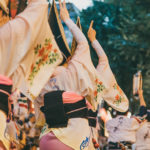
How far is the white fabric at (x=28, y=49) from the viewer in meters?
2.69

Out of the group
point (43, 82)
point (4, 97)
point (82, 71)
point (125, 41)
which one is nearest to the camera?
point (4, 97)

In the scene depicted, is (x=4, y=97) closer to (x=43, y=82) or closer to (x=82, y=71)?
(x=43, y=82)

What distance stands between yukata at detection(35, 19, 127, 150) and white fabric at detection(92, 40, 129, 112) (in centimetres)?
48

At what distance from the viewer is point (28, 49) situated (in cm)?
279

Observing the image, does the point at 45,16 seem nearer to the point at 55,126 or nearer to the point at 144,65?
the point at 55,126

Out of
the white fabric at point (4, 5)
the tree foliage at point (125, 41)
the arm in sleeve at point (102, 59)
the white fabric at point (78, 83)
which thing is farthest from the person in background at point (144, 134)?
the tree foliage at point (125, 41)

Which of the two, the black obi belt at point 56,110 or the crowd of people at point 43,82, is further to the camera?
the black obi belt at point 56,110

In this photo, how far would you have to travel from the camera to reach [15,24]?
9.02ft

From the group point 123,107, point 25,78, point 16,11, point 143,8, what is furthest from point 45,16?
point 143,8

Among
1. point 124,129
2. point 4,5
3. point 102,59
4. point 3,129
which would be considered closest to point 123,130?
point 124,129

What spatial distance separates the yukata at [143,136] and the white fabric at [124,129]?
0.30 feet

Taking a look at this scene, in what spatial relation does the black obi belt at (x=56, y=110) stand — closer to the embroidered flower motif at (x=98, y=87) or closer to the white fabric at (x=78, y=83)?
the white fabric at (x=78, y=83)

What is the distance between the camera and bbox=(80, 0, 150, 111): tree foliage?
42.6 ft

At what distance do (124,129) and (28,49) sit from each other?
4457 mm
